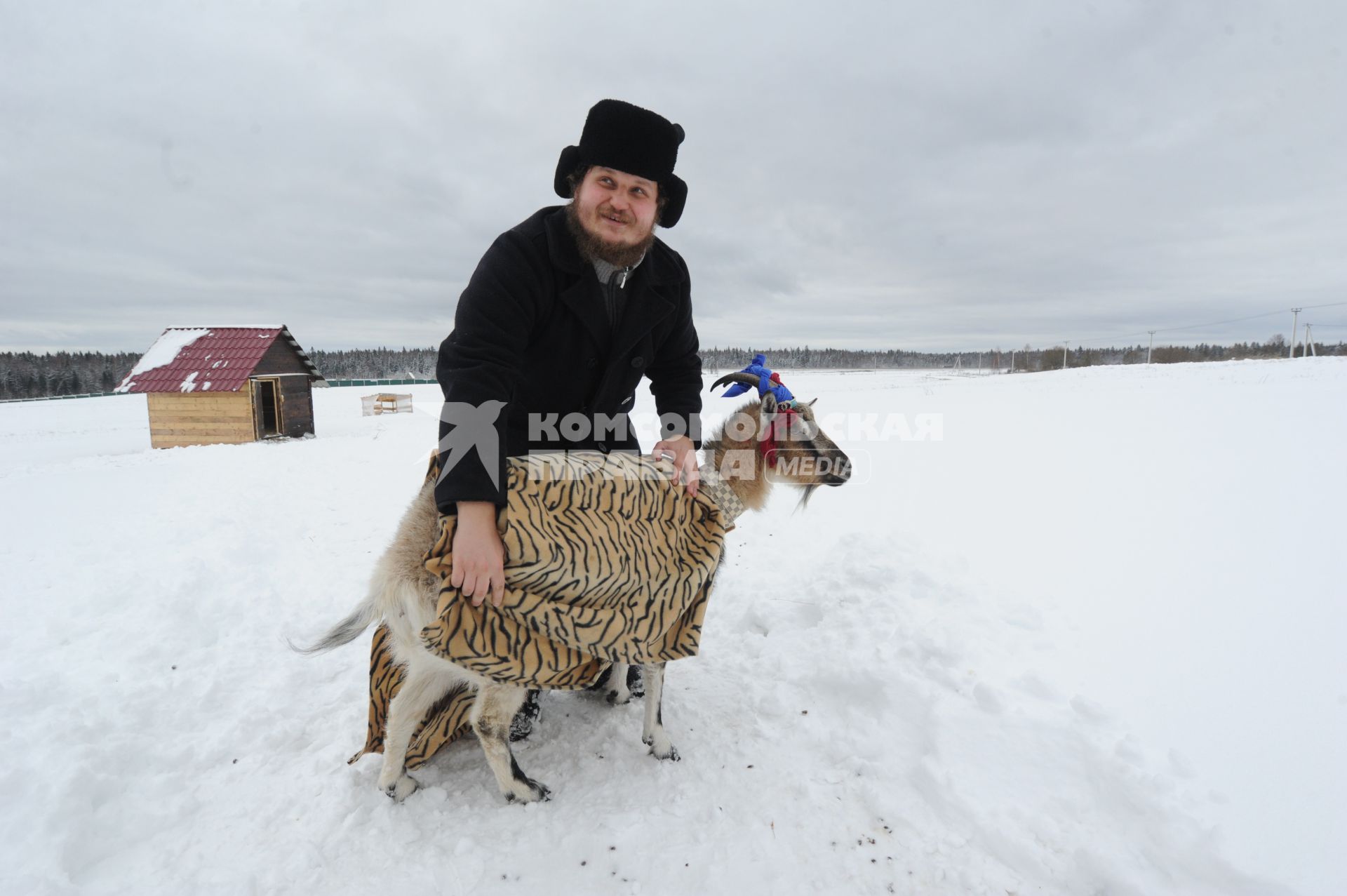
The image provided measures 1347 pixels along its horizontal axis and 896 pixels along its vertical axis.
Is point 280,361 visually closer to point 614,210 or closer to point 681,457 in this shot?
point 681,457

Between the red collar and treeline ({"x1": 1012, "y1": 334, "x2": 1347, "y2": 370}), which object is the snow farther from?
treeline ({"x1": 1012, "y1": 334, "x2": 1347, "y2": 370})

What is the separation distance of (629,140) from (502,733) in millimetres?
2981

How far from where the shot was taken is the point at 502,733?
3.01 meters

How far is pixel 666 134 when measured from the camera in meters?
2.64

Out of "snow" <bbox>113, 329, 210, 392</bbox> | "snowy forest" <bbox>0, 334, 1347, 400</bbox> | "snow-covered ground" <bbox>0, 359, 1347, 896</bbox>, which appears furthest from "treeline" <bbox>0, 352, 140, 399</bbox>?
"snow-covered ground" <bbox>0, 359, 1347, 896</bbox>

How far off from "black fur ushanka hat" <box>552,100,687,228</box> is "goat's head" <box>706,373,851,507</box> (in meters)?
1.52

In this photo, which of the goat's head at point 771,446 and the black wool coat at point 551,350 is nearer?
the black wool coat at point 551,350

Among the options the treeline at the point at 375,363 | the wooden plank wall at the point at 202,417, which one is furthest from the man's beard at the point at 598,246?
the treeline at the point at 375,363

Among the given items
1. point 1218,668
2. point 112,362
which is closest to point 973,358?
point 1218,668

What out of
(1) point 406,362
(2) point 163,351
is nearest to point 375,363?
(1) point 406,362

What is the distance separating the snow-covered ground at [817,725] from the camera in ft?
8.20

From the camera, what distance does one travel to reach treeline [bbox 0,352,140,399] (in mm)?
70250

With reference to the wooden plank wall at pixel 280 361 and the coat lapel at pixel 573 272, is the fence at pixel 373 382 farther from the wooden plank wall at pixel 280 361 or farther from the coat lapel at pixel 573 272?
the coat lapel at pixel 573 272

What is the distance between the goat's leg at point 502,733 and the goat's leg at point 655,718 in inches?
26.3
